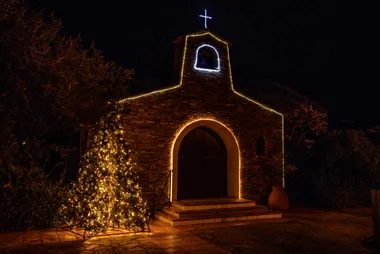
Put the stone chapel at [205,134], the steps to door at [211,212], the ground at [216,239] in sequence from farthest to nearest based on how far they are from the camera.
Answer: the stone chapel at [205,134] → the steps to door at [211,212] → the ground at [216,239]

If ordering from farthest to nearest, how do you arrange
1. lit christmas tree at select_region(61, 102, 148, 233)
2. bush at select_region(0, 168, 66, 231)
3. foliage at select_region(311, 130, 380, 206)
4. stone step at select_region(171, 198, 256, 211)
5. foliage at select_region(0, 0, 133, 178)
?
1. foliage at select_region(311, 130, 380, 206)
2. stone step at select_region(171, 198, 256, 211)
3. bush at select_region(0, 168, 66, 231)
4. lit christmas tree at select_region(61, 102, 148, 233)
5. foliage at select_region(0, 0, 133, 178)

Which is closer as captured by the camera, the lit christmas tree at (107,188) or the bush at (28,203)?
the lit christmas tree at (107,188)

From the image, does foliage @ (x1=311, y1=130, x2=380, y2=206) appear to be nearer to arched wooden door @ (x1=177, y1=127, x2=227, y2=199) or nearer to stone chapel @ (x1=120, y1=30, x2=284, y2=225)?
stone chapel @ (x1=120, y1=30, x2=284, y2=225)

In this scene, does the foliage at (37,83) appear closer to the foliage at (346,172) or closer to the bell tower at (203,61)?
the bell tower at (203,61)

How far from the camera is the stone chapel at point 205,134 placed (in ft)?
32.9

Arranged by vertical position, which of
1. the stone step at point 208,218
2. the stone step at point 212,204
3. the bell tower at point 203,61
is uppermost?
the bell tower at point 203,61

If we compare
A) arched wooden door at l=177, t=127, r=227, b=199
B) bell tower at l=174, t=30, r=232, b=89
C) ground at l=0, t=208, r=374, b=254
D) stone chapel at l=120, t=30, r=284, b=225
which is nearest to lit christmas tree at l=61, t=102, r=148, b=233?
ground at l=0, t=208, r=374, b=254

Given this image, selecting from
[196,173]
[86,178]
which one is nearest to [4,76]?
[86,178]

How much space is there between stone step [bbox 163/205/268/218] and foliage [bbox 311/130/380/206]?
2942 mm

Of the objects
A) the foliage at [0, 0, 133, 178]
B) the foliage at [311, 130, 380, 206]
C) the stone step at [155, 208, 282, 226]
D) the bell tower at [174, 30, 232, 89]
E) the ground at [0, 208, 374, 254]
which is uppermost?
the bell tower at [174, 30, 232, 89]

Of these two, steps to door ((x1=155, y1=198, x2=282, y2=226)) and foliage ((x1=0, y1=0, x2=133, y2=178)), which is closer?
foliage ((x1=0, y1=0, x2=133, y2=178))

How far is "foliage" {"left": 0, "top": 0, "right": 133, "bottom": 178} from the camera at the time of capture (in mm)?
6977

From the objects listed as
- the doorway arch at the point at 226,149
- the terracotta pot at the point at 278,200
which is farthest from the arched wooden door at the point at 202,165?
the terracotta pot at the point at 278,200

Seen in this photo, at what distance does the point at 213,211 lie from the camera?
9.52 metres
